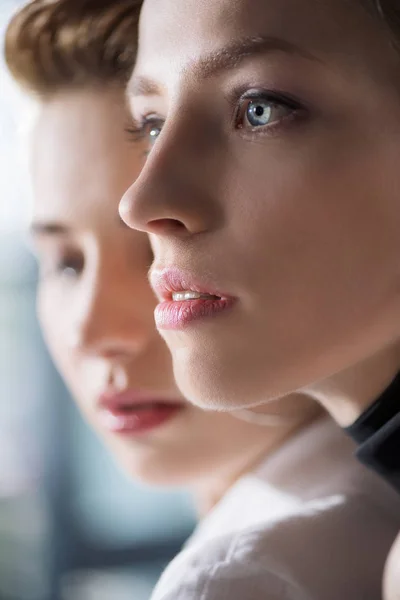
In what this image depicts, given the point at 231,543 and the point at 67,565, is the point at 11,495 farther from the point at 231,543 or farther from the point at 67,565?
the point at 231,543

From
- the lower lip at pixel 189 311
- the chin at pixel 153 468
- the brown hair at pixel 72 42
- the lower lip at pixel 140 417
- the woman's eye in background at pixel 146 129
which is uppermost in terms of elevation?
the brown hair at pixel 72 42

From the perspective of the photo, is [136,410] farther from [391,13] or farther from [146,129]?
[391,13]

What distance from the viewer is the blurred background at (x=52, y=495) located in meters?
1.76

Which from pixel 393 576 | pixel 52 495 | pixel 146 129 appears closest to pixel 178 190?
pixel 146 129

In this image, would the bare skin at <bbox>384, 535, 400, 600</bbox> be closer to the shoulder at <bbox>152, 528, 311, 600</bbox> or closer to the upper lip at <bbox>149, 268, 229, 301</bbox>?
the shoulder at <bbox>152, 528, 311, 600</bbox>

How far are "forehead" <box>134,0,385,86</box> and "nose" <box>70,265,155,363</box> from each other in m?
0.24

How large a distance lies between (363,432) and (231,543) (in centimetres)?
12

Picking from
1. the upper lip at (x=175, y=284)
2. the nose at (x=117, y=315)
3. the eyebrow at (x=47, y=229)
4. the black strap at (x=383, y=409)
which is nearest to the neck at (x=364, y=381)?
the black strap at (x=383, y=409)

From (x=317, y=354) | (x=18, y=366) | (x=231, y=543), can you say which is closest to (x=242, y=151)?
(x=317, y=354)

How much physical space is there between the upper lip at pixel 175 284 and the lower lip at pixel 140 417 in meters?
0.24

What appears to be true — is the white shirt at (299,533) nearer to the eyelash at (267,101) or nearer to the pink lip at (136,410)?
Answer: the pink lip at (136,410)

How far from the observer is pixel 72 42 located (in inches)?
30.5

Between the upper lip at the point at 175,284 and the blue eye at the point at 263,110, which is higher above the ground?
the blue eye at the point at 263,110

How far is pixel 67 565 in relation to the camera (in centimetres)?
182
